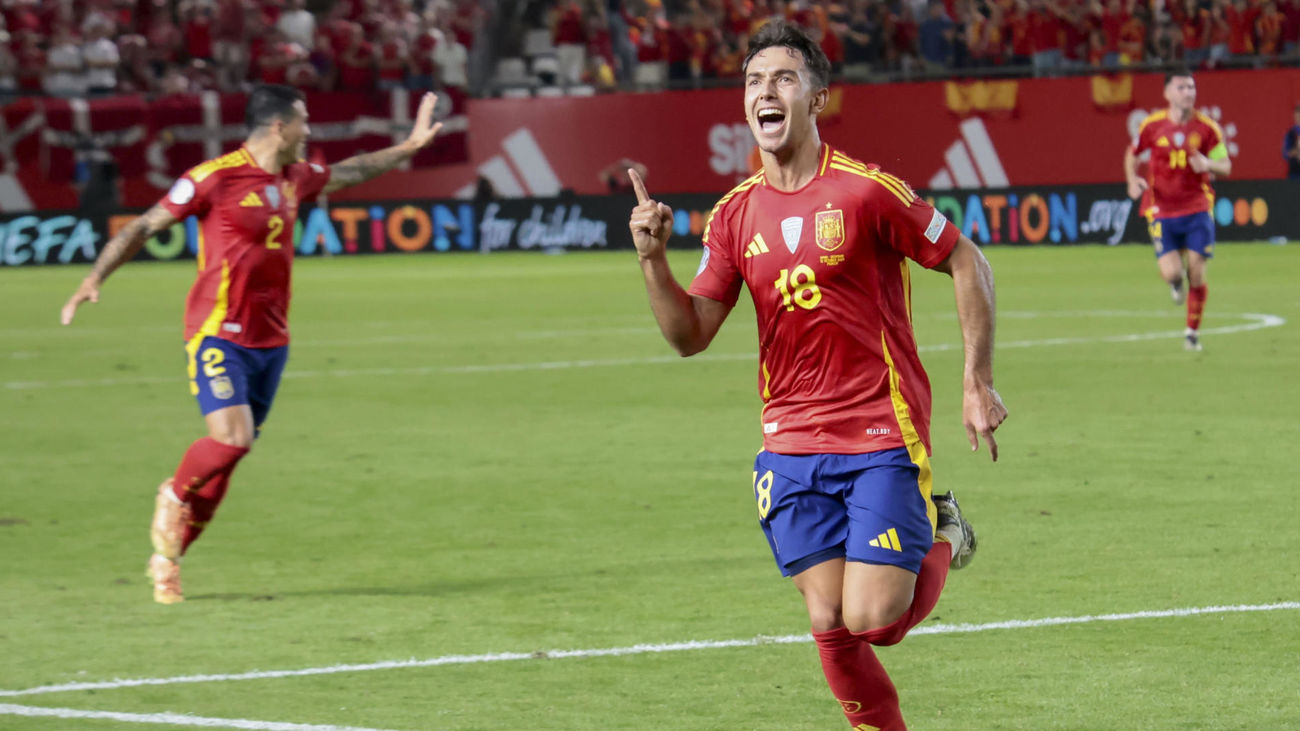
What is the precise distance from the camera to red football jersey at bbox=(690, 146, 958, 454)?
529cm

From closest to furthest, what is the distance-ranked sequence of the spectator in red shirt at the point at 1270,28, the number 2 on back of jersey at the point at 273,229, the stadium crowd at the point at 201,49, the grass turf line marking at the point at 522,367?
the number 2 on back of jersey at the point at 273,229
the grass turf line marking at the point at 522,367
the spectator in red shirt at the point at 1270,28
the stadium crowd at the point at 201,49

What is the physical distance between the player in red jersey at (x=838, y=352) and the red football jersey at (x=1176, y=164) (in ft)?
42.8

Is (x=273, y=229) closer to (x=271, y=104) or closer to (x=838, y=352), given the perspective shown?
(x=271, y=104)

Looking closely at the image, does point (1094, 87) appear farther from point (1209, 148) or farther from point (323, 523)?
point (323, 523)

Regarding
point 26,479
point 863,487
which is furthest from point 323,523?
point 863,487

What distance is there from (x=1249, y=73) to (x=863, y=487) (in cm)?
2904

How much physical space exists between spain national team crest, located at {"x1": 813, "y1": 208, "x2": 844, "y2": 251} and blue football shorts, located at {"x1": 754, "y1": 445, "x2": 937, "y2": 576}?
22.2 inches

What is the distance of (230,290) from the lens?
8.84 meters

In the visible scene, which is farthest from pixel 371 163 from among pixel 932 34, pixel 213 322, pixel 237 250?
pixel 932 34

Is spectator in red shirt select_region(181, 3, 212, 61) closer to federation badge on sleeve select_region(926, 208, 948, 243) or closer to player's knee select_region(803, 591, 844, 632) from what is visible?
federation badge on sleeve select_region(926, 208, 948, 243)

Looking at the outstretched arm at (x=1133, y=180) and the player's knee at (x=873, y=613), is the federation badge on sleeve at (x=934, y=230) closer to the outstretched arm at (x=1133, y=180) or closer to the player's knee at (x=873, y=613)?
the player's knee at (x=873, y=613)

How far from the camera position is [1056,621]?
7469 mm

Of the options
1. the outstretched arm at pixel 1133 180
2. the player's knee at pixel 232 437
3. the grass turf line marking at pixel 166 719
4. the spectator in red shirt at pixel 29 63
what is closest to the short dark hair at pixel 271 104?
the player's knee at pixel 232 437

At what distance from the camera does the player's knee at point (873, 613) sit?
511cm
